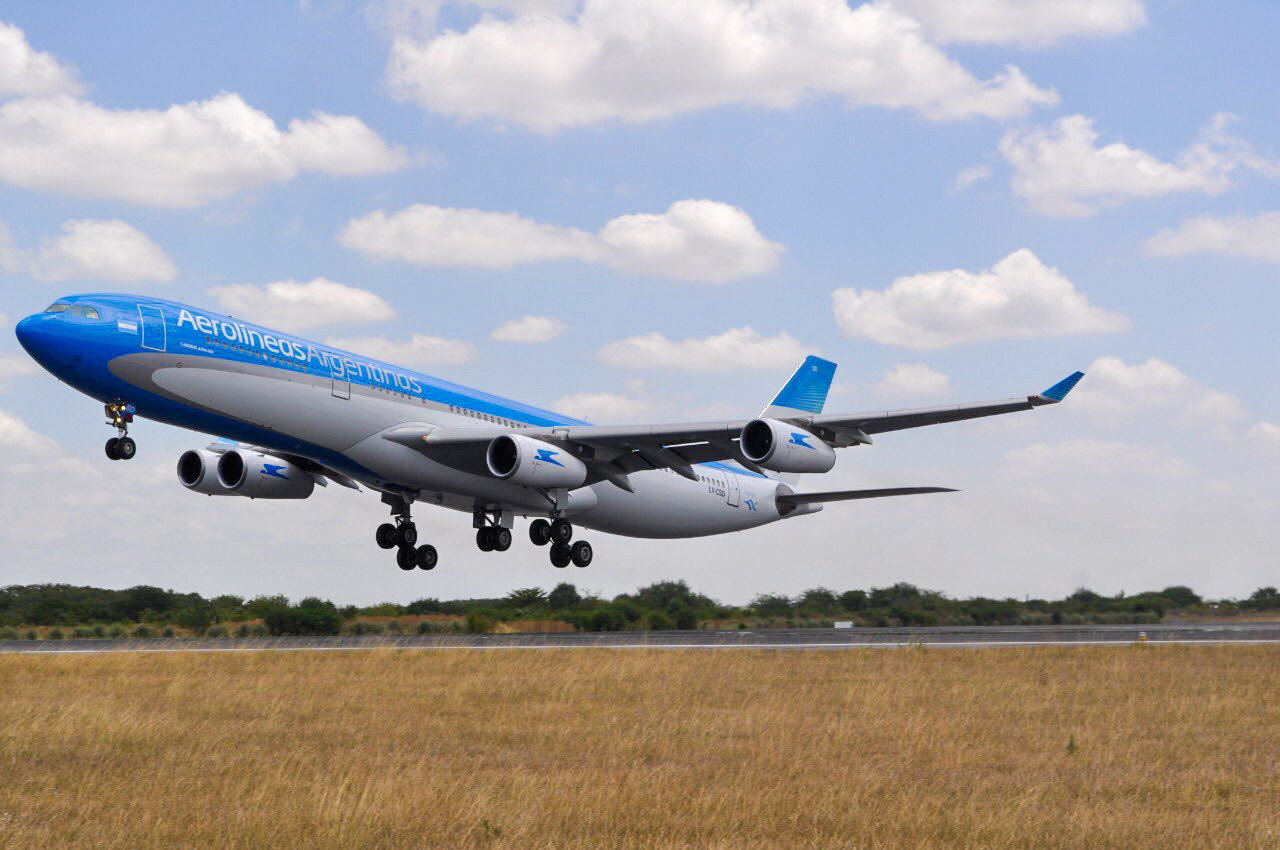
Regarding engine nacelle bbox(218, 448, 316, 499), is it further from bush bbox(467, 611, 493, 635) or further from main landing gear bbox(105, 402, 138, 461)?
bush bbox(467, 611, 493, 635)

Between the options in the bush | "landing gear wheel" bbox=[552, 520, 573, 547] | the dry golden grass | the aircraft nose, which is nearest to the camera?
the dry golden grass

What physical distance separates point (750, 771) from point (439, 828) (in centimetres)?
445

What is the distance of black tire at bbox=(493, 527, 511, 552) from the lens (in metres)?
37.1

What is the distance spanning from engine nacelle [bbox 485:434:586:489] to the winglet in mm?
11810

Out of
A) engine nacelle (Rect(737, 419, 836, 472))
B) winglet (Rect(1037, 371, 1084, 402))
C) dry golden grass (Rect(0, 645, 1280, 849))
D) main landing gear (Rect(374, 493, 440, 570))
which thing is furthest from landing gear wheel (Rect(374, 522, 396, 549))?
winglet (Rect(1037, 371, 1084, 402))

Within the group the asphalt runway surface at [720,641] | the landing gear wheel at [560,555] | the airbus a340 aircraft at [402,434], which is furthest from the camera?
the landing gear wheel at [560,555]

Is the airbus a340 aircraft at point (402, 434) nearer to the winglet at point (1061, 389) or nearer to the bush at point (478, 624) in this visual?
the winglet at point (1061, 389)

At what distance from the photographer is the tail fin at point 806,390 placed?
150 feet

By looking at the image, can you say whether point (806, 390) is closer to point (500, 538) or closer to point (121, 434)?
point (500, 538)

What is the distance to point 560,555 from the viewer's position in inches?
1470

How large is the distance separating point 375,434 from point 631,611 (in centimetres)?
2635

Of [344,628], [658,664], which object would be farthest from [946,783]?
[344,628]

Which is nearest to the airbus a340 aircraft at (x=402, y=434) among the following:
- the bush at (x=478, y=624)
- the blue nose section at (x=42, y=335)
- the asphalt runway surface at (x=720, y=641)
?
the blue nose section at (x=42, y=335)

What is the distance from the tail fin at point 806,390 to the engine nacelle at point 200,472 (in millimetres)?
18622
